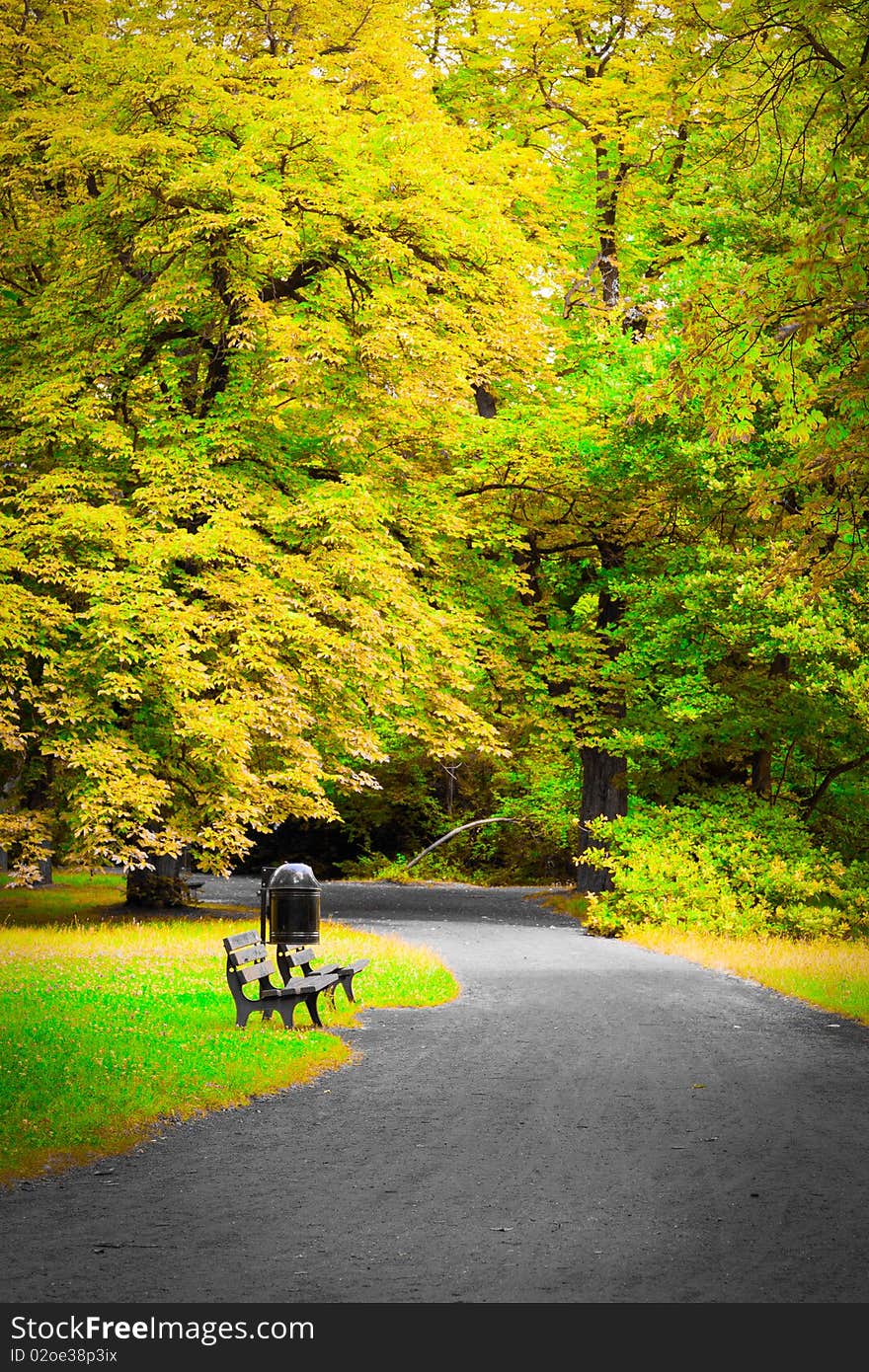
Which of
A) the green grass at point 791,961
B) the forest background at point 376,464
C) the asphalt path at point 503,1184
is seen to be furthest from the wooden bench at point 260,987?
the forest background at point 376,464

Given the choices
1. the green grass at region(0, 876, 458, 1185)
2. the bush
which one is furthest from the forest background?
the green grass at region(0, 876, 458, 1185)

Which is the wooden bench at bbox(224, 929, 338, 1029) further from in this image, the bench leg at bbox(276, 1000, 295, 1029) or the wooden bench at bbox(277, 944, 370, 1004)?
the wooden bench at bbox(277, 944, 370, 1004)

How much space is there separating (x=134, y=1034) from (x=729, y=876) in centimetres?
1284

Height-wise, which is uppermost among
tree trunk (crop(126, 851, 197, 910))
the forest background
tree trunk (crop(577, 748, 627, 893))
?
the forest background

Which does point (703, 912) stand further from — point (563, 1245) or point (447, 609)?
point (563, 1245)

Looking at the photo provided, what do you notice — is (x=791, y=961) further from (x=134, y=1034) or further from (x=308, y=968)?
(x=134, y=1034)

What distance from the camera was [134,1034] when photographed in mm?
10766

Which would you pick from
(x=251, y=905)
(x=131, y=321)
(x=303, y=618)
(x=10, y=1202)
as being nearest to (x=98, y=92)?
(x=131, y=321)

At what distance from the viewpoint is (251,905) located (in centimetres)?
2838

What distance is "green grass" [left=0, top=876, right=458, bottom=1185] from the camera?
8195mm

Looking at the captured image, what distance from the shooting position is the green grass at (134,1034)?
8.20 m

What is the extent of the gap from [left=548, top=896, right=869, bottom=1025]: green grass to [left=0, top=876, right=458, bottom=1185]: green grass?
3.50 metres

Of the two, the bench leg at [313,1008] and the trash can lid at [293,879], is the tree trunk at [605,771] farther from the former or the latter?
the bench leg at [313,1008]

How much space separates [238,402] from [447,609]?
5.50m
